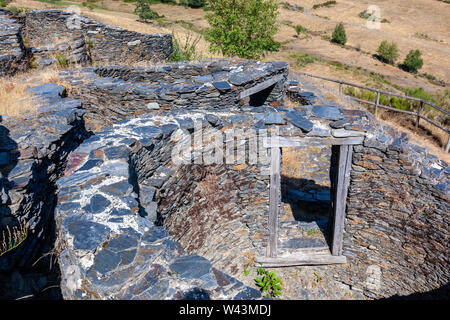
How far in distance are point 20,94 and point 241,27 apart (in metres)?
10.6

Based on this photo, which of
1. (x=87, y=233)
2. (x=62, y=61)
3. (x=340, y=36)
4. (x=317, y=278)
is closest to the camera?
(x=87, y=233)

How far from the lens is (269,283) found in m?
6.06

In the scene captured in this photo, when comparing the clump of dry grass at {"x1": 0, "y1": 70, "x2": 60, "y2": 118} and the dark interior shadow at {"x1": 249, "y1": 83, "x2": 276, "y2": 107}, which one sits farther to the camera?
the dark interior shadow at {"x1": 249, "y1": 83, "x2": 276, "y2": 107}

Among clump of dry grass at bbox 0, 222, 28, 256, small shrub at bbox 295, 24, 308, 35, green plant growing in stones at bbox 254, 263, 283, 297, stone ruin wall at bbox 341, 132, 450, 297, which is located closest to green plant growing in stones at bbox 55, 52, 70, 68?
clump of dry grass at bbox 0, 222, 28, 256

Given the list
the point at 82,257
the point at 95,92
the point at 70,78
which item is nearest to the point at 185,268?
the point at 82,257

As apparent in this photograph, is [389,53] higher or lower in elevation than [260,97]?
lower

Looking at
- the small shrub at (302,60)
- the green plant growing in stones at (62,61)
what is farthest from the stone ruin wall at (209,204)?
the small shrub at (302,60)

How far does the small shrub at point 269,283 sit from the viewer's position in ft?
19.8

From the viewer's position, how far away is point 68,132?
523 cm

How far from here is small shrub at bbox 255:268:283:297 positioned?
603 centimetres

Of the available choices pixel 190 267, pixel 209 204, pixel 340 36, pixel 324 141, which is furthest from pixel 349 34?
pixel 190 267

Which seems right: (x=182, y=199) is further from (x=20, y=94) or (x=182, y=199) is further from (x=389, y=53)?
(x=389, y=53)

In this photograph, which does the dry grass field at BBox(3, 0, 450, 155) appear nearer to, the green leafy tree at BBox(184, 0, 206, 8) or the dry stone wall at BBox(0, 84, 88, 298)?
the green leafy tree at BBox(184, 0, 206, 8)
